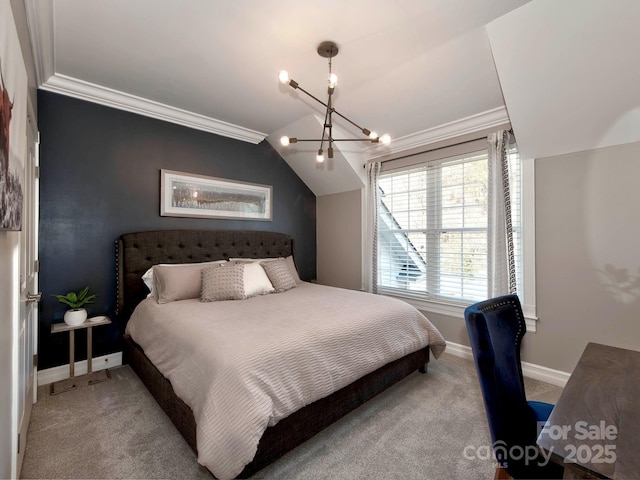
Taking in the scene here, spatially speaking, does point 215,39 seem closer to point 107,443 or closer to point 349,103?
point 349,103

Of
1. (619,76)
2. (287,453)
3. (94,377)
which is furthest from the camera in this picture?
(94,377)

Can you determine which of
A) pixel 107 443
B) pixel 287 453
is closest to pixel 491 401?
pixel 287 453

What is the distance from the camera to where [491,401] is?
107cm

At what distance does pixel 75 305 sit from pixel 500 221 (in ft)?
12.6

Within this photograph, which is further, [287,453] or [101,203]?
[101,203]

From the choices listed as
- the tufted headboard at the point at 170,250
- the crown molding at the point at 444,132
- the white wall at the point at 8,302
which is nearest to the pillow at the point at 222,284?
the tufted headboard at the point at 170,250

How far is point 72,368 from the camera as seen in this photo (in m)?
2.53

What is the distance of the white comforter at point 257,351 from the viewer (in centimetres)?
141

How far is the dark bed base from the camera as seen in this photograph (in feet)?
5.19

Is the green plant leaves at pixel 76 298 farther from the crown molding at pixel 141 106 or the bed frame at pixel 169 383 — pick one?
the crown molding at pixel 141 106

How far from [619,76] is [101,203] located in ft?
13.8

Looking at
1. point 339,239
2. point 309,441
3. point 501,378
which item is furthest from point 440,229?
point 309,441

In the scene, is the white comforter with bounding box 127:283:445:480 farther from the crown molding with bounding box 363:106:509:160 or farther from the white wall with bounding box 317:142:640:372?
the crown molding with bounding box 363:106:509:160

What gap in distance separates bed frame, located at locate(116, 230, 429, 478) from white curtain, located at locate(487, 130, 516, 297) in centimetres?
97
